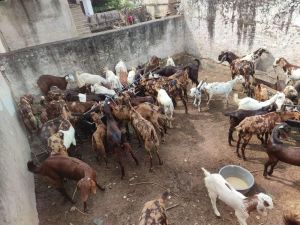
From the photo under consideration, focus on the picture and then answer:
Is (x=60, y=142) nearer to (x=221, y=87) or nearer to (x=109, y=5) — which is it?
(x=221, y=87)

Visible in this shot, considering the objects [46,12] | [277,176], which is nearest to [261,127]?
[277,176]

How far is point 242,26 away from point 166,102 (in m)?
4.89

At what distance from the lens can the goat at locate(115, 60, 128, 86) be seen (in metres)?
9.73

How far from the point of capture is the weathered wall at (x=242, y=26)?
8.67 metres

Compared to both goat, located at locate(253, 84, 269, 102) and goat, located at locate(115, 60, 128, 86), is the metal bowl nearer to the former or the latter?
goat, located at locate(253, 84, 269, 102)

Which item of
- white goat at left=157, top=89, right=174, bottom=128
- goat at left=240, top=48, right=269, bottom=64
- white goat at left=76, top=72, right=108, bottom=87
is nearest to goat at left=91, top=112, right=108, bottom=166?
white goat at left=157, top=89, right=174, bottom=128

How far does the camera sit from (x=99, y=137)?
6.29 metres

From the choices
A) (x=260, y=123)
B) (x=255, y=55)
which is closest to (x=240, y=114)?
(x=260, y=123)

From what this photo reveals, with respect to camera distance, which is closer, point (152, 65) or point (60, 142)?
point (60, 142)

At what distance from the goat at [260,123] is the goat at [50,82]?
6.07 meters

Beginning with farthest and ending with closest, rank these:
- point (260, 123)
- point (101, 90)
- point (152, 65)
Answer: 1. point (152, 65)
2. point (101, 90)
3. point (260, 123)

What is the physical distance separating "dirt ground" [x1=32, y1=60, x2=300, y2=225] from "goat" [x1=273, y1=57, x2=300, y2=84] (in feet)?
9.13

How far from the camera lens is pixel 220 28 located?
422 inches

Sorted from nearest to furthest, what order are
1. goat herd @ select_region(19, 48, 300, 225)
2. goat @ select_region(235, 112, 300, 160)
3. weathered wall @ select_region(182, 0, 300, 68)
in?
goat herd @ select_region(19, 48, 300, 225)
goat @ select_region(235, 112, 300, 160)
weathered wall @ select_region(182, 0, 300, 68)
